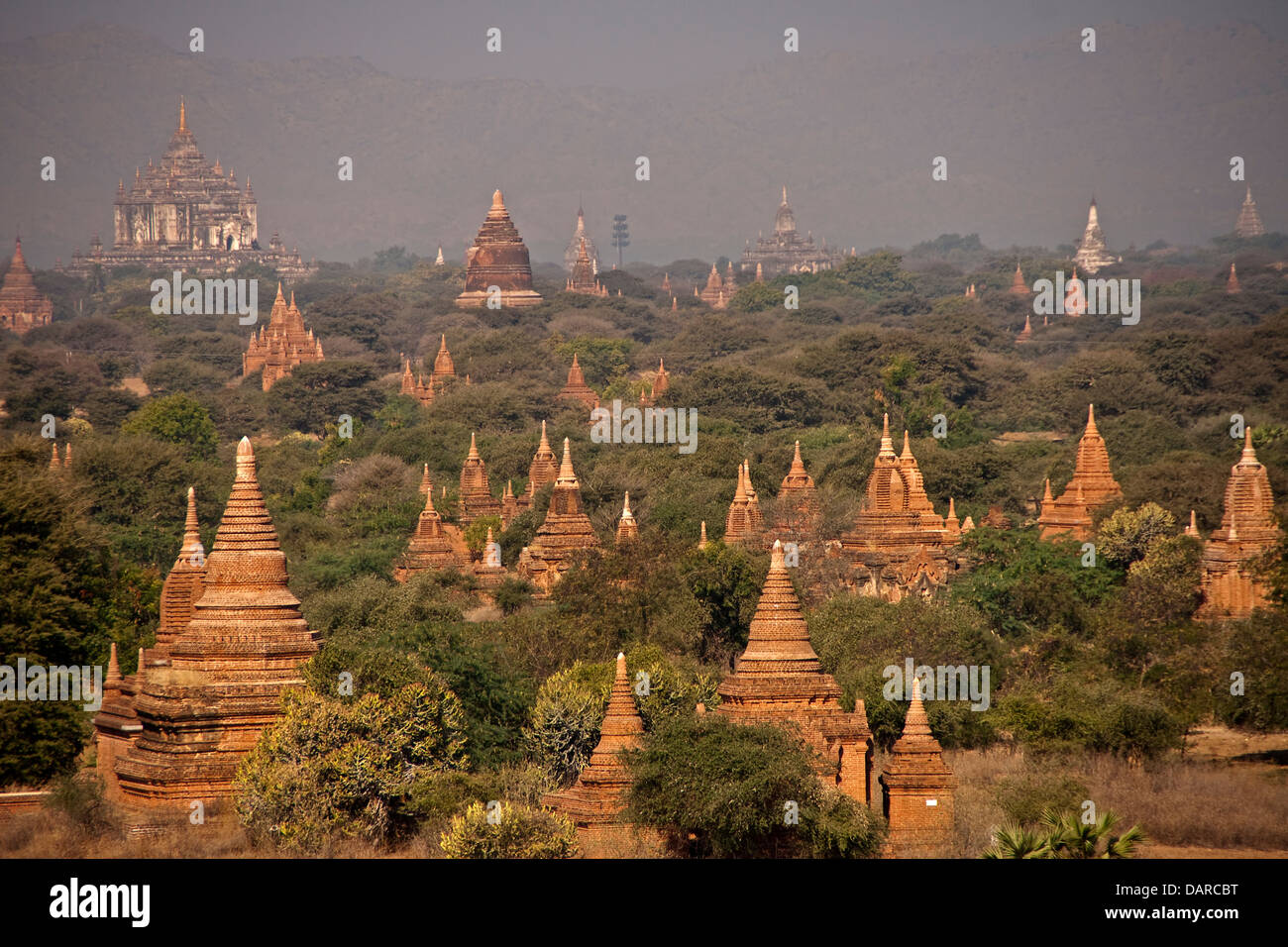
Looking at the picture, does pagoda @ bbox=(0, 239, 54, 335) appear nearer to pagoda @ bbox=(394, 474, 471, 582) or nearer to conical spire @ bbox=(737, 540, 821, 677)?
pagoda @ bbox=(394, 474, 471, 582)

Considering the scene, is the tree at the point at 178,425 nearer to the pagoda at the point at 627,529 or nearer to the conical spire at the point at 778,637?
the pagoda at the point at 627,529

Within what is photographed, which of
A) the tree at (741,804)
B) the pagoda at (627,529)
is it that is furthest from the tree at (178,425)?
the tree at (741,804)

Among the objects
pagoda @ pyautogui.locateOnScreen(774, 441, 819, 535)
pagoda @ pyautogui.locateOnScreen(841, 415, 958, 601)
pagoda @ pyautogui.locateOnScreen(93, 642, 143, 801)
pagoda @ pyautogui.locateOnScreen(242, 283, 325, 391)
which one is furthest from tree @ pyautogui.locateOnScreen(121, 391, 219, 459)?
pagoda @ pyautogui.locateOnScreen(93, 642, 143, 801)

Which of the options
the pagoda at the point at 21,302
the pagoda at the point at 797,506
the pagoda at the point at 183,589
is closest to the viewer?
the pagoda at the point at 183,589
